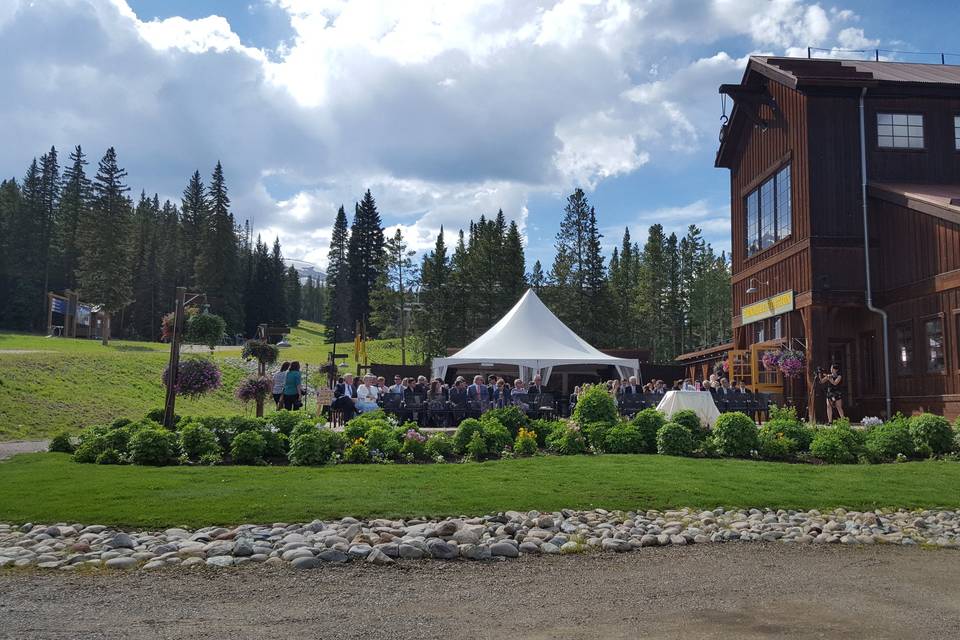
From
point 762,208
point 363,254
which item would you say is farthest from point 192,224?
point 762,208

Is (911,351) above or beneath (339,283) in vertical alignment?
beneath

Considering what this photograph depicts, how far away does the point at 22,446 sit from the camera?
573 inches

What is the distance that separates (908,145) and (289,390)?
15.9 meters

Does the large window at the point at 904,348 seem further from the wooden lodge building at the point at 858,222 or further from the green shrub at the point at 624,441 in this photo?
the green shrub at the point at 624,441

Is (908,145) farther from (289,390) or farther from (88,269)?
(88,269)

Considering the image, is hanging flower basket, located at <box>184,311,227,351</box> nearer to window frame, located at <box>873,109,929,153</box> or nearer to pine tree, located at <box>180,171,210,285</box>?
window frame, located at <box>873,109,929,153</box>

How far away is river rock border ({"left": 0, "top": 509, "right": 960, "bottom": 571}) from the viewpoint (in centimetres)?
602

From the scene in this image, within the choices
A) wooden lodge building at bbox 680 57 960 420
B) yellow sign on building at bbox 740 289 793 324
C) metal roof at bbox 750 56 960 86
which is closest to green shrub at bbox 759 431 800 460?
wooden lodge building at bbox 680 57 960 420

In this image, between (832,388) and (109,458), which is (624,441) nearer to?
(109,458)

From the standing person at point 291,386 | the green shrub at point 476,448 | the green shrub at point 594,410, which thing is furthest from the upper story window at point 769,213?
the standing person at point 291,386

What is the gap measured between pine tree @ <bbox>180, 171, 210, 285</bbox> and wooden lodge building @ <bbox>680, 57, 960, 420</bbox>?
1926 inches

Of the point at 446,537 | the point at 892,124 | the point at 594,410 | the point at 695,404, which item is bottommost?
the point at 446,537

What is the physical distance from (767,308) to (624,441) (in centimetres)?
1146

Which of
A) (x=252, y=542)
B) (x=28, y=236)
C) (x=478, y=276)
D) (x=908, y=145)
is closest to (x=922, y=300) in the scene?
(x=908, y=145)
